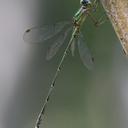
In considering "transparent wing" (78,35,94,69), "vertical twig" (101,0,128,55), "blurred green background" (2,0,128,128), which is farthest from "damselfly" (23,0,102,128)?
"blurred green background" (2,0,128,128)

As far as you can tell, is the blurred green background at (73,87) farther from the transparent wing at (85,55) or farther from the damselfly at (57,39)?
the transparent wing at (85,55)

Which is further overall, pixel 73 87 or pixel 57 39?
pixel 73 87

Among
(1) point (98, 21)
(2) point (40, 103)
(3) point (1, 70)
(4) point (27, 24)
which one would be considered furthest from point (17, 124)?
(1) point (98, 21)

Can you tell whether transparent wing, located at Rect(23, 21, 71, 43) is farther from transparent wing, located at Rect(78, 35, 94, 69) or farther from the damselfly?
transparent wing, located at Rect(78, 35, 94, 69)

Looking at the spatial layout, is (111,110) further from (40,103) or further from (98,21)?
(98,21)

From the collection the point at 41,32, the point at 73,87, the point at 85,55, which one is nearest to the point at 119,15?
the point at 85,55

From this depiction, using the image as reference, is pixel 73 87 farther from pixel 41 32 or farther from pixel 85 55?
pixel 85 55
